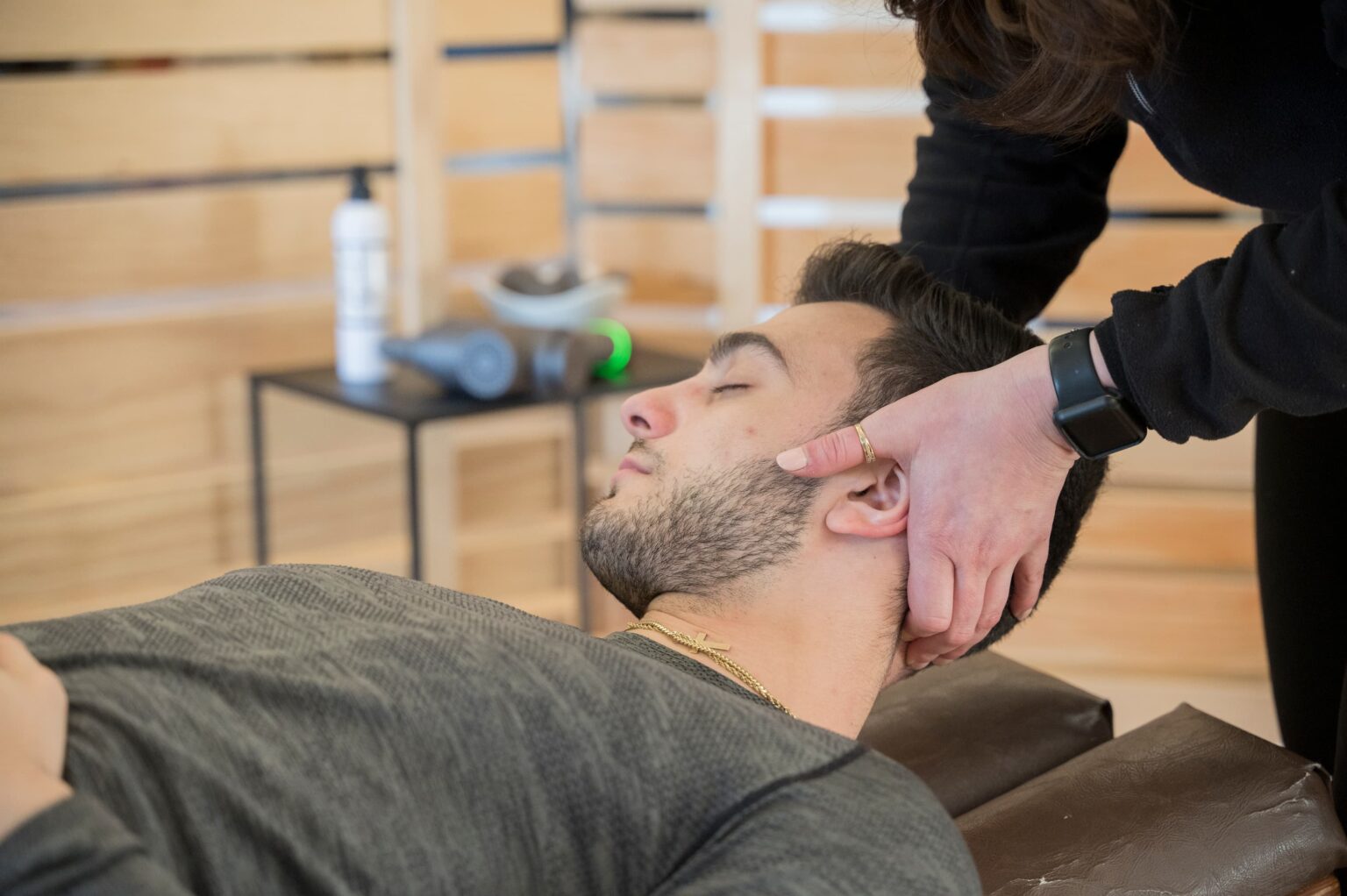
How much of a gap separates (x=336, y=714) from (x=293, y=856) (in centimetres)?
10

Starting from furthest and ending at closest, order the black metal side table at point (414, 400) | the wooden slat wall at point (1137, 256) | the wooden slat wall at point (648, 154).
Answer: the wooden slat wall at point (648, 154), the wooden slat wall at point (1137, 256), the black metal side table at point (414, 400)

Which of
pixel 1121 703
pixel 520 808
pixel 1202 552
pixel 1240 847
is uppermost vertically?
pixel 520 808

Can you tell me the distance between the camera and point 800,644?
1232 mm

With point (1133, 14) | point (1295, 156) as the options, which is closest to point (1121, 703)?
point (1295, 156)

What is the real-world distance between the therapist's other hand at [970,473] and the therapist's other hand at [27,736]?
0.60m

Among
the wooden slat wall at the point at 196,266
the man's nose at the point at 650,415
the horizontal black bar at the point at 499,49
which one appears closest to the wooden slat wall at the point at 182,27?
the wooden slat wall at the point at 196,266

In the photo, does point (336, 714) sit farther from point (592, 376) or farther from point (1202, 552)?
point (1202, 552)

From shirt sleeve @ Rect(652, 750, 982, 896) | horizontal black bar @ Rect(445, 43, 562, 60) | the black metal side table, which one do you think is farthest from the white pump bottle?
shirt sleeve @ Rect(652, 750, 982, 896)

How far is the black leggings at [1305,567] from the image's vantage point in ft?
4.58

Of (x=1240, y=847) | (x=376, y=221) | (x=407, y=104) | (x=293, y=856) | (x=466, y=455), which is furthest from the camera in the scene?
(x=466, y=455)

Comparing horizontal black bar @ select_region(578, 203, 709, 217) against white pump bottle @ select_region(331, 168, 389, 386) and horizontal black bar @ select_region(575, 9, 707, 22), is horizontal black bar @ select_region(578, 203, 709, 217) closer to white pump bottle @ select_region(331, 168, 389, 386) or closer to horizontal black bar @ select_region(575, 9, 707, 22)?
horizontal black bar @ select_region(575, 9, 707, 22)

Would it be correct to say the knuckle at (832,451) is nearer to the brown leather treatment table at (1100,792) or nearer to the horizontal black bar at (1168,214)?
the brown leather treatment table at (1100,792)

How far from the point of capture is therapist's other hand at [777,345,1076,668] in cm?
115

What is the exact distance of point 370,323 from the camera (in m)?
2.35
